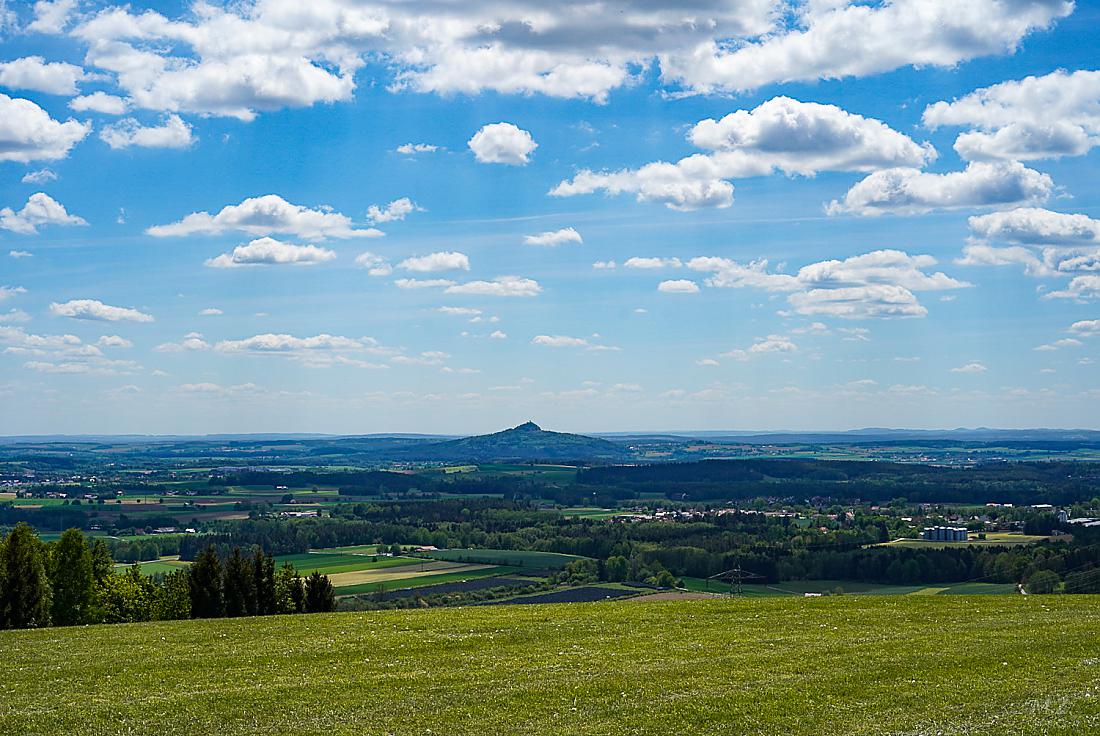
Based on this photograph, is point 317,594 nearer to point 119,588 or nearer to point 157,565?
point 119,588

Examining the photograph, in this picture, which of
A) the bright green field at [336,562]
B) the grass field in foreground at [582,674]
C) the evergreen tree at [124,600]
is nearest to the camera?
the grass field in foreground at [582,674]

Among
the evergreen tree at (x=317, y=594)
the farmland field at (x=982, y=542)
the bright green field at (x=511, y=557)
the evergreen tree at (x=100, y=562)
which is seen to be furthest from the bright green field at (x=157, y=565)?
the farmland field at (x=982, y=542)

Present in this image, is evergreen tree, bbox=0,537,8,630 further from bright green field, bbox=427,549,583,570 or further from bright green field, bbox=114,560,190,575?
bright green field, bbox=427,549,583,570

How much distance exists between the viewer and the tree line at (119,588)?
4900cm

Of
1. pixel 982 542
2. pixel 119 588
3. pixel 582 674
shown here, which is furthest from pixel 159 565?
pixel 582 674

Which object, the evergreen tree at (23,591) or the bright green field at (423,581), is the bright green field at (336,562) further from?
the evergreen tree at (23,591)

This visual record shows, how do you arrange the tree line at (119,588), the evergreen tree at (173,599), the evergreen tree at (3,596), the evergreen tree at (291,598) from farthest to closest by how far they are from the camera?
the evergreen tree at (173,599) → the evergreen tree at (291,598) → the tree line at (119,588) → the evergreen tree at (3,596)

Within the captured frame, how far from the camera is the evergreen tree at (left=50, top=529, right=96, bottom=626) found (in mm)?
59188

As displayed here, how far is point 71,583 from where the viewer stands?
59.6 metres

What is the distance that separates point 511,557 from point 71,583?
3708 inches

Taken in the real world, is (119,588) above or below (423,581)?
above

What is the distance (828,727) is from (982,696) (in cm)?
445

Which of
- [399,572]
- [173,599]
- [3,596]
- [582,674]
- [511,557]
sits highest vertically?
[582,674]

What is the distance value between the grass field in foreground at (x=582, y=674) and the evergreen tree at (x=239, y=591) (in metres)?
15.8
